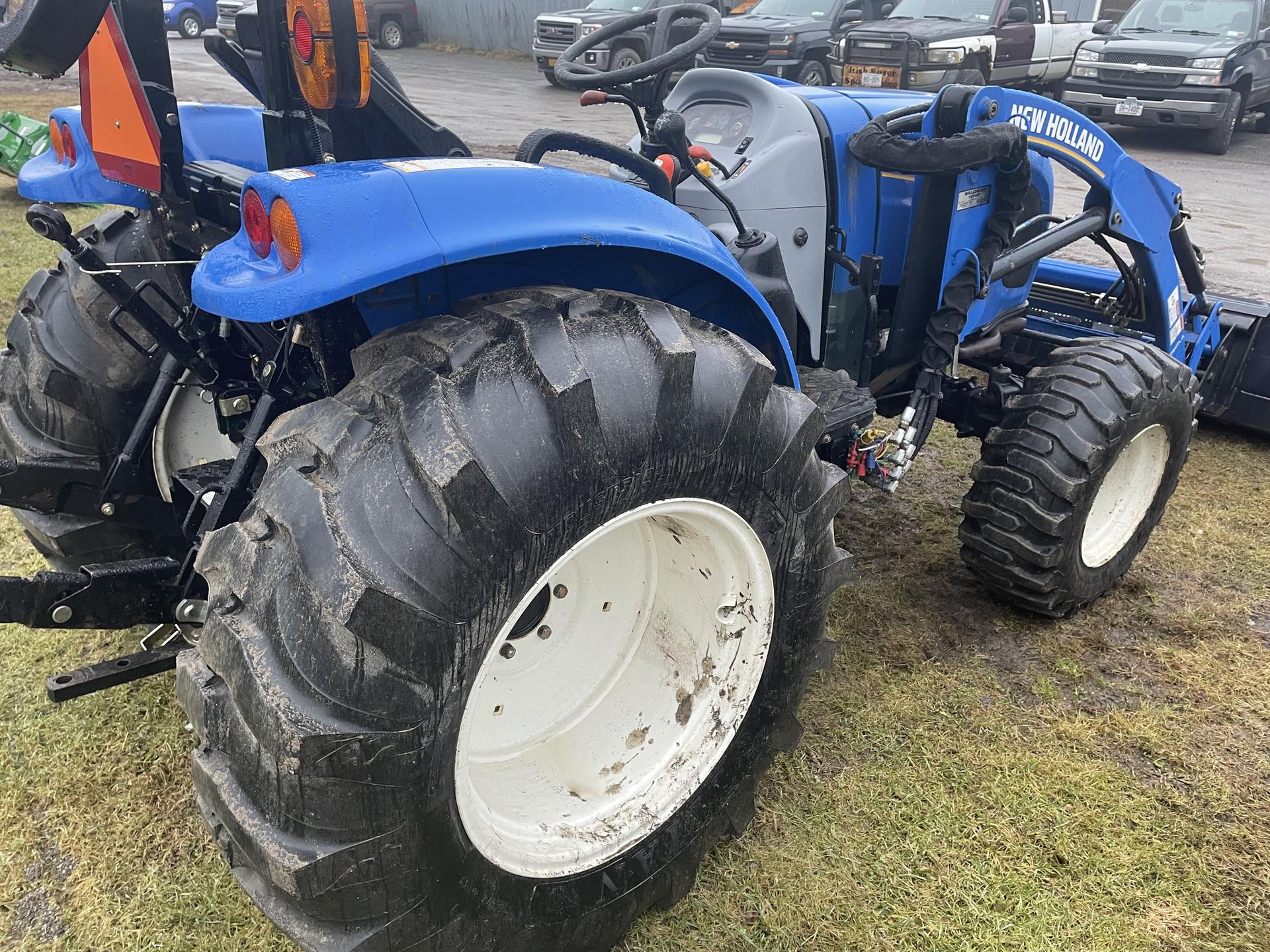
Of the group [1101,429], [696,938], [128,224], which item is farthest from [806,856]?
Answer: [128,224]

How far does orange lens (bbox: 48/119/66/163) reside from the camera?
2336mm

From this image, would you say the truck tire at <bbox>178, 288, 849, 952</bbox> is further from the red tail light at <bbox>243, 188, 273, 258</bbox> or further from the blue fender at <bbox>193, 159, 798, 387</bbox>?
the red tail light at <bbox>243, 188, 273, 258</bbox>

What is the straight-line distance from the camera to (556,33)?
16.0 metres

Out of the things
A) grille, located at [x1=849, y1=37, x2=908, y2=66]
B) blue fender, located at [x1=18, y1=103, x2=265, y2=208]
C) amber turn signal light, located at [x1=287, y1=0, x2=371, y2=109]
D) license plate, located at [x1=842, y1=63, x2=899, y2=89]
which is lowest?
license plate, located at [x1=842, y1=63, x2=899, y2=89]

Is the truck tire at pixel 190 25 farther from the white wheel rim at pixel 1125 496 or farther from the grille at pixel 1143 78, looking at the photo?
the white wheel rim at pixel 1125 496

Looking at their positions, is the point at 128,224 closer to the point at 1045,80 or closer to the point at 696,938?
the point at 696,938

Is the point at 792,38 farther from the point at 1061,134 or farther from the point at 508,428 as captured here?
A: the point at 508,428

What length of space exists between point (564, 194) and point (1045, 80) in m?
13.7

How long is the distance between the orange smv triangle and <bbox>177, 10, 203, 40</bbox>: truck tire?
73.7ft

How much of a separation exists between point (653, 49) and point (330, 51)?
A: 157 cm

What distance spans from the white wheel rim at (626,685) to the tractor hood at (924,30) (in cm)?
1093

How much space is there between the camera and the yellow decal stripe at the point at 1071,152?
286 centimetres

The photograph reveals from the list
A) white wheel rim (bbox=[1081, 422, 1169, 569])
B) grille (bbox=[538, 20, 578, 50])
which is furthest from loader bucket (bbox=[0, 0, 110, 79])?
grille (bbox=[538, 20, 578, 50])

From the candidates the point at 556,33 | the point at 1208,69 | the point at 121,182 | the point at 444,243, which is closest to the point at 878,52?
the point at 1208,69
